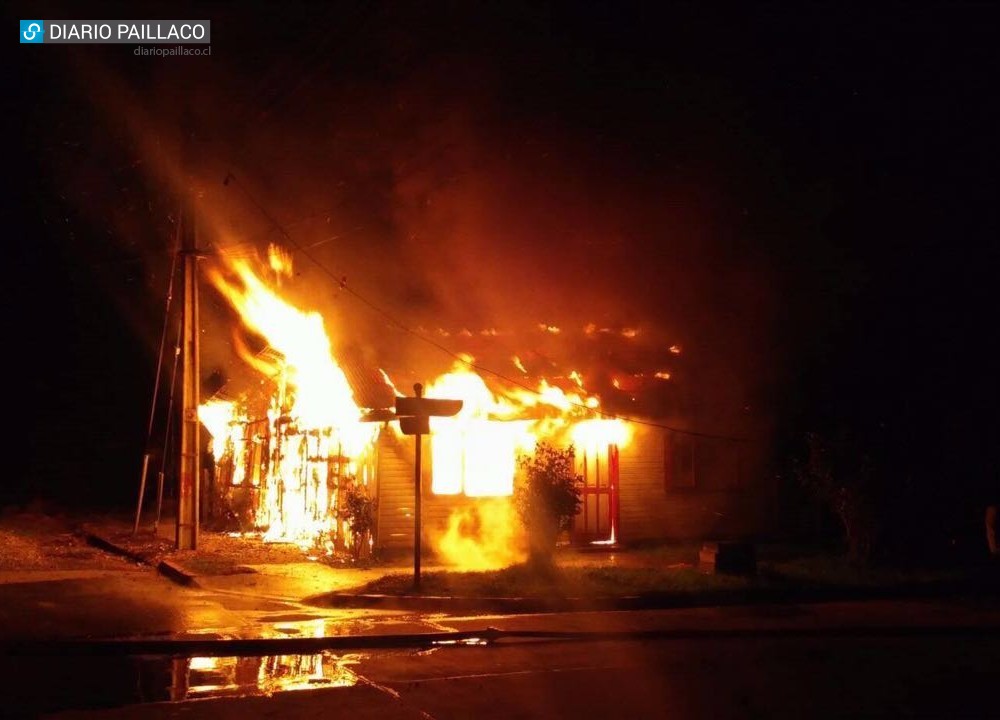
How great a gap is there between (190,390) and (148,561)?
327cm

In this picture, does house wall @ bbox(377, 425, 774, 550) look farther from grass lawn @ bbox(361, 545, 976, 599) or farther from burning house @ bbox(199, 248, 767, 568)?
grass lawn @ bbox(361, 545, 976, 599)

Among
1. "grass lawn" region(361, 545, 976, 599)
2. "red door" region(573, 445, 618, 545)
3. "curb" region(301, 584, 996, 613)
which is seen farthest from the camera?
"red door" region(573, 445, 618, 545)

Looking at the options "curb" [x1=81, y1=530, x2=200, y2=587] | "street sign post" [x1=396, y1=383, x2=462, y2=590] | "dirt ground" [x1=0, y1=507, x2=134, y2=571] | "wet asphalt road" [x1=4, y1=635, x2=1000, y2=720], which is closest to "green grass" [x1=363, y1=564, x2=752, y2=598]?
"street sign post" [x1=396, y1=383, x2=462, y2=590]

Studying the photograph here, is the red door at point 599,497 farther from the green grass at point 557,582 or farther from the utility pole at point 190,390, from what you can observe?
Answer: the utility pole at point 190,390

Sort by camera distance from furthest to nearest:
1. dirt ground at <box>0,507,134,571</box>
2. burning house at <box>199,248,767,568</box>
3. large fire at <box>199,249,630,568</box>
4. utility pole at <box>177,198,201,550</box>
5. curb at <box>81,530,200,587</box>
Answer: large fire at <box>199,249,630,568</box> → utility pole at <box>177,198,201,550</box> → burning house at <box>199,248,767,568</box> → dirt ground at <box>0,507,134,571</box> → curb at <box>81,530,200,587</box>

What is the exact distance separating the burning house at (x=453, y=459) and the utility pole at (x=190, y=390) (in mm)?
2589

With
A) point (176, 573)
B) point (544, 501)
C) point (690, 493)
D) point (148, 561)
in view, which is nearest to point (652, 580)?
point (544, 501)

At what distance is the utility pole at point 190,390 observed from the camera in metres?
17.5

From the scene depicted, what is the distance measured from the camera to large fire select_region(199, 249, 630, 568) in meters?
17.6

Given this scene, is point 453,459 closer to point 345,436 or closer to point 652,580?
point 345,436

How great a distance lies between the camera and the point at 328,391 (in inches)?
755

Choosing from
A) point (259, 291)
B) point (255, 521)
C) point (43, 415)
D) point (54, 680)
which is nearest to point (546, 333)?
point (259, 291)

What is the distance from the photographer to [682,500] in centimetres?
1977

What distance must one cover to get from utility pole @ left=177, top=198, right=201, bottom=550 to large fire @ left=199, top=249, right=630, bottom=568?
1.64 meters
